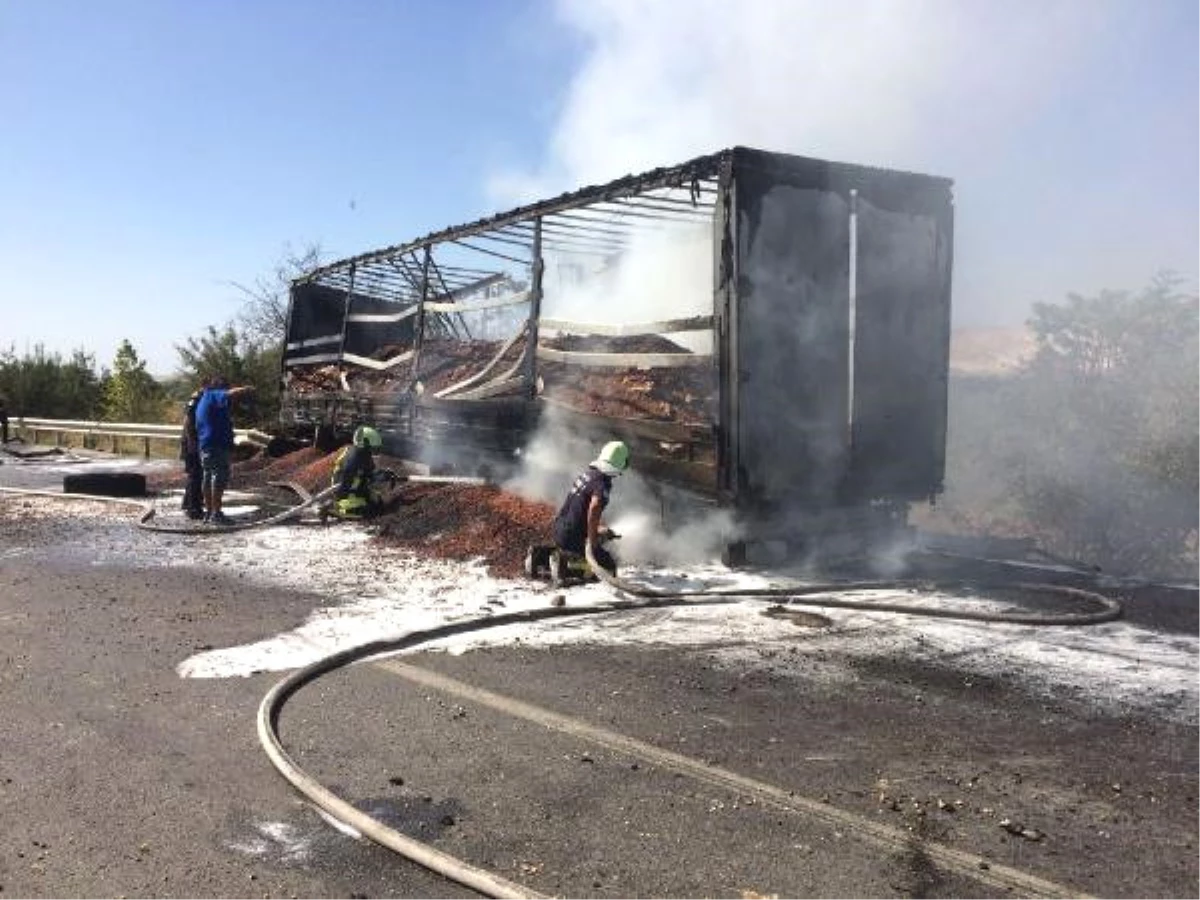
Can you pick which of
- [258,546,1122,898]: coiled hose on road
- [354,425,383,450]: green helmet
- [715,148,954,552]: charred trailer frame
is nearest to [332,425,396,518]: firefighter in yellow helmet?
[354,425,383,450]: green helmet

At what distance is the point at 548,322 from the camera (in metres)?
10.1

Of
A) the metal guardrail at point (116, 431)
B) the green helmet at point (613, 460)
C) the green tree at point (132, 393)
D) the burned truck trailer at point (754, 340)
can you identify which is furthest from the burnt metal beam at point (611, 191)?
the green tree at point (132, 393)

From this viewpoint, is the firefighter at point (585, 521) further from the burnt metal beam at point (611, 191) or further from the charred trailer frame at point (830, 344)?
the burnt metal beam at point (611, 191)

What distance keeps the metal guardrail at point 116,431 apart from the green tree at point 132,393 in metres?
1.79

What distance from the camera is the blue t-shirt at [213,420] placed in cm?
1066

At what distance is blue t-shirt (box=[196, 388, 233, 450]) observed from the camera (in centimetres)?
1066

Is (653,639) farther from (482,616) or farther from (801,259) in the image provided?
(801,259)

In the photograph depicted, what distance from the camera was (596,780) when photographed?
3615mm

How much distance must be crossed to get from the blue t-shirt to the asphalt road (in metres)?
5.41

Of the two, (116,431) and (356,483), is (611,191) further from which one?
(116,431)

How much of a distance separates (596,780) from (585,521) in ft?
12.4

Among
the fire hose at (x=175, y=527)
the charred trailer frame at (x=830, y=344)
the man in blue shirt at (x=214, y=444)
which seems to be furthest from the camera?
the man in blue shirt at (x=214, y=444)

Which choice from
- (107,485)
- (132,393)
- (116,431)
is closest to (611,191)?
(107,485)

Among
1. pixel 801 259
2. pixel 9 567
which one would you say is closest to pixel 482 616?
pixel 801 259
